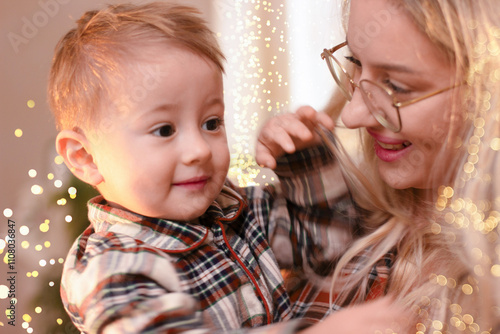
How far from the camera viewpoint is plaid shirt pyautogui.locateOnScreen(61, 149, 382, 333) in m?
0.57

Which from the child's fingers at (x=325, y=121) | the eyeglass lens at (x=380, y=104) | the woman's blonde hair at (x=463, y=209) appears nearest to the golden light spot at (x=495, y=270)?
the woman's blonde hair at (x=463, y=209)

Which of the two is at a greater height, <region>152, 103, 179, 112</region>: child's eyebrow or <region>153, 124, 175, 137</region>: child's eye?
<region>152, 103, 179, 112</region>: child's eyebrow

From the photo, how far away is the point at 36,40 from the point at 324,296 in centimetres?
59

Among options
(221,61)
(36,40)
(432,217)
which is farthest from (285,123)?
(36,40)

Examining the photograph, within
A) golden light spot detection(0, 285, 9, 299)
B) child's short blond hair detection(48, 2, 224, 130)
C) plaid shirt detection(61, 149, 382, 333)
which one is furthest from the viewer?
golden light spot detection(0, 285, 9, 299)

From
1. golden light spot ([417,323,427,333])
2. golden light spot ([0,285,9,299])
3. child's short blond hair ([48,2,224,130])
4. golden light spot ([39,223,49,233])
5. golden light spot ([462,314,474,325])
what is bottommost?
golden light spot ([417,323,427,333])

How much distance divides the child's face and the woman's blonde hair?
11.0 inches

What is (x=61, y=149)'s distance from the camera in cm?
72

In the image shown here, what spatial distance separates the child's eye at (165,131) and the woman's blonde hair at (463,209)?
336mm

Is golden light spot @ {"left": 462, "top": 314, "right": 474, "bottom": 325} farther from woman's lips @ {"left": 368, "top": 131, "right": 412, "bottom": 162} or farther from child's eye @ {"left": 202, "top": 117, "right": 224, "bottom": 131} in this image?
child's eye @ {"left": 202, "top": 117, "right": 224, "bottom": 131}

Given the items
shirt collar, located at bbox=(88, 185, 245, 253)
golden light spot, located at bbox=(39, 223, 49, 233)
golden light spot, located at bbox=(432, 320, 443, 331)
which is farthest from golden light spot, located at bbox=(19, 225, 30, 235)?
golden light spot, located at bbox=(432, 320, 443, 331)

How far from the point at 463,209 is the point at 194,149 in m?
0.34

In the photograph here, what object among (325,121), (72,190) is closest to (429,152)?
(325,121)

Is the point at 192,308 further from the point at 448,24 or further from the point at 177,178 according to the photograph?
the point at 448,24
